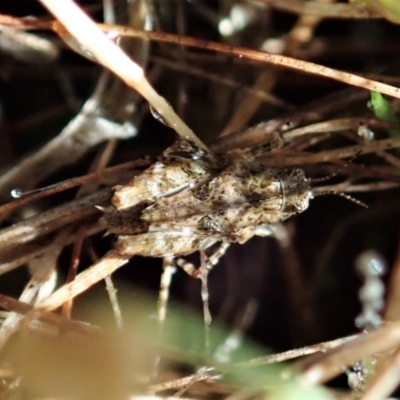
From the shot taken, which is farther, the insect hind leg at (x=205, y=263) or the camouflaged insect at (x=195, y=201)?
the insect hind leg at (x=205, y=263)

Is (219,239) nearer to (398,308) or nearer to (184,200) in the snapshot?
(184,200)

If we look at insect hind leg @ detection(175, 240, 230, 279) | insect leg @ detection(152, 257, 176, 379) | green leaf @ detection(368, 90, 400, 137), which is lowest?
insect leg @ detection(152, 257, 176, 379)

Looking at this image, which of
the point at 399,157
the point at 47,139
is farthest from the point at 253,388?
the point at 47,139

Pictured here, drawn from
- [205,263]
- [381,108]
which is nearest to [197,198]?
[205,263]

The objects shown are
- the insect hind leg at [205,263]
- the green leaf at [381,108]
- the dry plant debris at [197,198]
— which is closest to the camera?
the dry plant debris at [197,198]

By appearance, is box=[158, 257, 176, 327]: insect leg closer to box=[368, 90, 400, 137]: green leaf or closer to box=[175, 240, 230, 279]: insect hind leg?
box=[175, 240, 230, 279]: insect hind leg

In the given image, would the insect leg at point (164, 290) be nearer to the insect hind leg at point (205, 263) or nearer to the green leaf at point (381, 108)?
the insect hind leg at point (205, 263)

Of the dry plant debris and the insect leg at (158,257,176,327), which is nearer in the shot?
the dry plant debris

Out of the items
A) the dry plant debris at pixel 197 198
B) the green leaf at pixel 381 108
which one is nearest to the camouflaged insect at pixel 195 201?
the dry plant debris at pixel 197 198

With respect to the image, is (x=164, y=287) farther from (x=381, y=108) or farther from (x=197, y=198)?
(x=381, y=108)

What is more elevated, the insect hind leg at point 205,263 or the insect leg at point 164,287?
the insect hind leg at point 205,263

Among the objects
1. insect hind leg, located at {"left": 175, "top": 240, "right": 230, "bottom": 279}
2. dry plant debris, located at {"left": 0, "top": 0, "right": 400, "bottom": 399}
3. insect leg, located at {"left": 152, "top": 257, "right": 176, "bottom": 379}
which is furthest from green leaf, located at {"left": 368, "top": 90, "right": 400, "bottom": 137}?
insect leg, located at {"left": 152, "top": 257, "right": 176, "bottom": 379}
